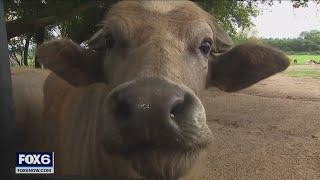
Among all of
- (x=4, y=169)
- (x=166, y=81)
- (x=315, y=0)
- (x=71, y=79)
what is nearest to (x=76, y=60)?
(x=71, y=79)

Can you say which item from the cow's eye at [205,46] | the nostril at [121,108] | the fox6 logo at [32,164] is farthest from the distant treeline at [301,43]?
the fox6 logo at [32,164]

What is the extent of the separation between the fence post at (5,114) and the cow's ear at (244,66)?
3.40 feet

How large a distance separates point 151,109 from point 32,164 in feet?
2.79

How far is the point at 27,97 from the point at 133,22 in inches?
70.6

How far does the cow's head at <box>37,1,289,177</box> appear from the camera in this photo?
1715 mm

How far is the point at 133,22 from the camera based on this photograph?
2.17m

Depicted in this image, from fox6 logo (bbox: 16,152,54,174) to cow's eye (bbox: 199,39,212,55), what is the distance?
A: 0.88 m

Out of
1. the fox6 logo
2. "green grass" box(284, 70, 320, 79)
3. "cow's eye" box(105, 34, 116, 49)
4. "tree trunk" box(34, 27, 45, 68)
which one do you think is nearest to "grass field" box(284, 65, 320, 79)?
"green grass" box(284, 70, 320, 79)

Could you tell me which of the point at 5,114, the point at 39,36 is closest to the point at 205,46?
the point at 5,114

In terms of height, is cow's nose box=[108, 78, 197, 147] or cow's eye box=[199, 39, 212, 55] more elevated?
cow's eye box=[199, 39, 212, 55]

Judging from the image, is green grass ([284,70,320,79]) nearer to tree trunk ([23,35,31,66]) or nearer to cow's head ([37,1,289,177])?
cow's head ([37,1,289,177])

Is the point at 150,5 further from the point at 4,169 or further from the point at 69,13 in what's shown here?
the point at 69,13

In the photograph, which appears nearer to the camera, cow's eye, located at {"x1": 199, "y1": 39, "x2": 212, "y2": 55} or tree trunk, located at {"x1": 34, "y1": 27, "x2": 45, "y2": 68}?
cow's eye, located at {"x1": 199, "y1": 39, "x2": 212, "y2": 55}

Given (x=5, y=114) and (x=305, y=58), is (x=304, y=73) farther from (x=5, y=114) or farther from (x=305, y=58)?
(x=5, y=114)
